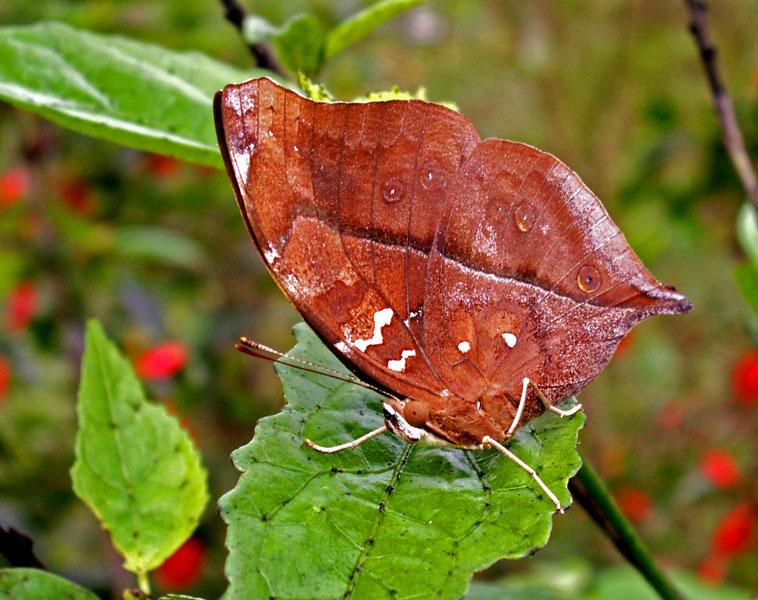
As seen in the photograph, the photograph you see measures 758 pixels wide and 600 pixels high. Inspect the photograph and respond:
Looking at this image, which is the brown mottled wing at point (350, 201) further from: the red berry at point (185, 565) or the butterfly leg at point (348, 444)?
the red berry at point (185, 565)

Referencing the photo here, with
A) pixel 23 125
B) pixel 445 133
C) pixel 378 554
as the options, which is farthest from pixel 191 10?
pixel 378 554

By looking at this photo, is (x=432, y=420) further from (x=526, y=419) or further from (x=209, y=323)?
(x=209, y=323)

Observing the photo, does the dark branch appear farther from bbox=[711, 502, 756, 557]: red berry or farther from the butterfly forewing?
bbox=[711, 502, 756, 557]: red berry

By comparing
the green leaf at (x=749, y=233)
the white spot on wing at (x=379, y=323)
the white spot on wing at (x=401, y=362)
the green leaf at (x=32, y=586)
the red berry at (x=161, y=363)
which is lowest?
the red berry at (x=161, y=363)

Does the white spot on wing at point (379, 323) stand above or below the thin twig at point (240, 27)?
below

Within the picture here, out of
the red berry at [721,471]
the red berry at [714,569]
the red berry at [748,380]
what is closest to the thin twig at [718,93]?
the red berry at [748,380]

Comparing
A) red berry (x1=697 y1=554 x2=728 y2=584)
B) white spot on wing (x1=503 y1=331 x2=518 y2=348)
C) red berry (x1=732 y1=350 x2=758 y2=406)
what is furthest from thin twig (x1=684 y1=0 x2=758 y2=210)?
red berry (x1=697 y1=554 x2=728 y2=584)

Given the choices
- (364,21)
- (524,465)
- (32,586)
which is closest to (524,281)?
(524,465)
